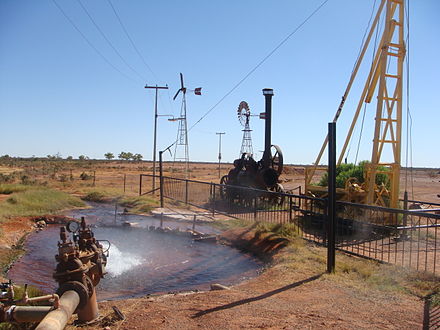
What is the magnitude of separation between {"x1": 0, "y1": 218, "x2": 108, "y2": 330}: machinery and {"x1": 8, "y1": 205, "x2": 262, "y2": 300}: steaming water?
6.10 feet

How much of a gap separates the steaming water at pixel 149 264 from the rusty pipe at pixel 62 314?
283cm

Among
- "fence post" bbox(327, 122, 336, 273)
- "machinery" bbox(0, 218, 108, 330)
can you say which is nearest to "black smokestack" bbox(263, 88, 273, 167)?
"fence post" bbox(327, 122, 336, 273)

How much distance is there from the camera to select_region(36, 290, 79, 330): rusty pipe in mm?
3007

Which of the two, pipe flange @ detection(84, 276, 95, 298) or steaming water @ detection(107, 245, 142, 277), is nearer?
pipe flange @ detection(84, 276, 95, 298)

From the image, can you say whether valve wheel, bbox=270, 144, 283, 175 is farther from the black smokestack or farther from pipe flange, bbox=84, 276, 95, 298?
pipe flange, bbox=84, 276, 95, 298

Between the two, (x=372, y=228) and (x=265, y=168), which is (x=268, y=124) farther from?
(x=372, y=228)

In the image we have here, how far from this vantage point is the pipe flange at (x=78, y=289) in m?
4.29

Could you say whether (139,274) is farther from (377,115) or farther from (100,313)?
(377,115)

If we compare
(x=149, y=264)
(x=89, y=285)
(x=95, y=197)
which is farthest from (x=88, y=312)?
(x=95, y=197)

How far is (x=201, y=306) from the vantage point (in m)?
5.28

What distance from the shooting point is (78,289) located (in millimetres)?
4305

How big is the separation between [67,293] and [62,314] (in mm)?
819

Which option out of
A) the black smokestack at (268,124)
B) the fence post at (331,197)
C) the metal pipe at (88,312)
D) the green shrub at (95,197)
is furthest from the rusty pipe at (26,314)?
the green shrub at (95,197)

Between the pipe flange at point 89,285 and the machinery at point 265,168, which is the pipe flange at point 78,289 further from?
the machinery at point 265,168
